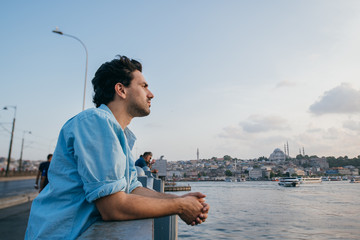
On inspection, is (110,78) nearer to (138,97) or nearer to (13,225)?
(138,97)

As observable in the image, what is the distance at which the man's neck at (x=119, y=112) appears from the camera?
1453 mm

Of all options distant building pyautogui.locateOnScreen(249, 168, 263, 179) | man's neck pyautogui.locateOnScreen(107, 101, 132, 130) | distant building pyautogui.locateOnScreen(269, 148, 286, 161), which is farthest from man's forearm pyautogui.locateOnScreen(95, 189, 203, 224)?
distant building pyautogui.locateOnScreen(269, 148, 286, 161)

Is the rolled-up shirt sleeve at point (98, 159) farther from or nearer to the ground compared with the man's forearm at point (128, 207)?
farther from the ground

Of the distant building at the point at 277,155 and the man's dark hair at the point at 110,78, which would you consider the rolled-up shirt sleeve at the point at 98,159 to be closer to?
the man's dark hair at the point at 110,78

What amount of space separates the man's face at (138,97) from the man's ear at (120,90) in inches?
1.0

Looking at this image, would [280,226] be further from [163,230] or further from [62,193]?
[62,193]

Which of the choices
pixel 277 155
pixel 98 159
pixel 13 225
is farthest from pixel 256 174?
pixel 98 159

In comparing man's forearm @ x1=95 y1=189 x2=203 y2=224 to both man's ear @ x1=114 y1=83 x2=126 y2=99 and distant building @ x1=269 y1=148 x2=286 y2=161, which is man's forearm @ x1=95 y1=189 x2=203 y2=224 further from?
distant building @ x1=269 y1=148 x2=286 y2=161

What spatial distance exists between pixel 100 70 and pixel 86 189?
2.74ft

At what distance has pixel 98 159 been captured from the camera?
97cm

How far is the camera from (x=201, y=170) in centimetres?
17012

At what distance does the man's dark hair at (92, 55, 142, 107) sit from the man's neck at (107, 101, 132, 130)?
0.05m

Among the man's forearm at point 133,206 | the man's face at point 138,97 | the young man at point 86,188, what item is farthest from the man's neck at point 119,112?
the man's forearm at point 133,206

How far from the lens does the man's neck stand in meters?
1.45
